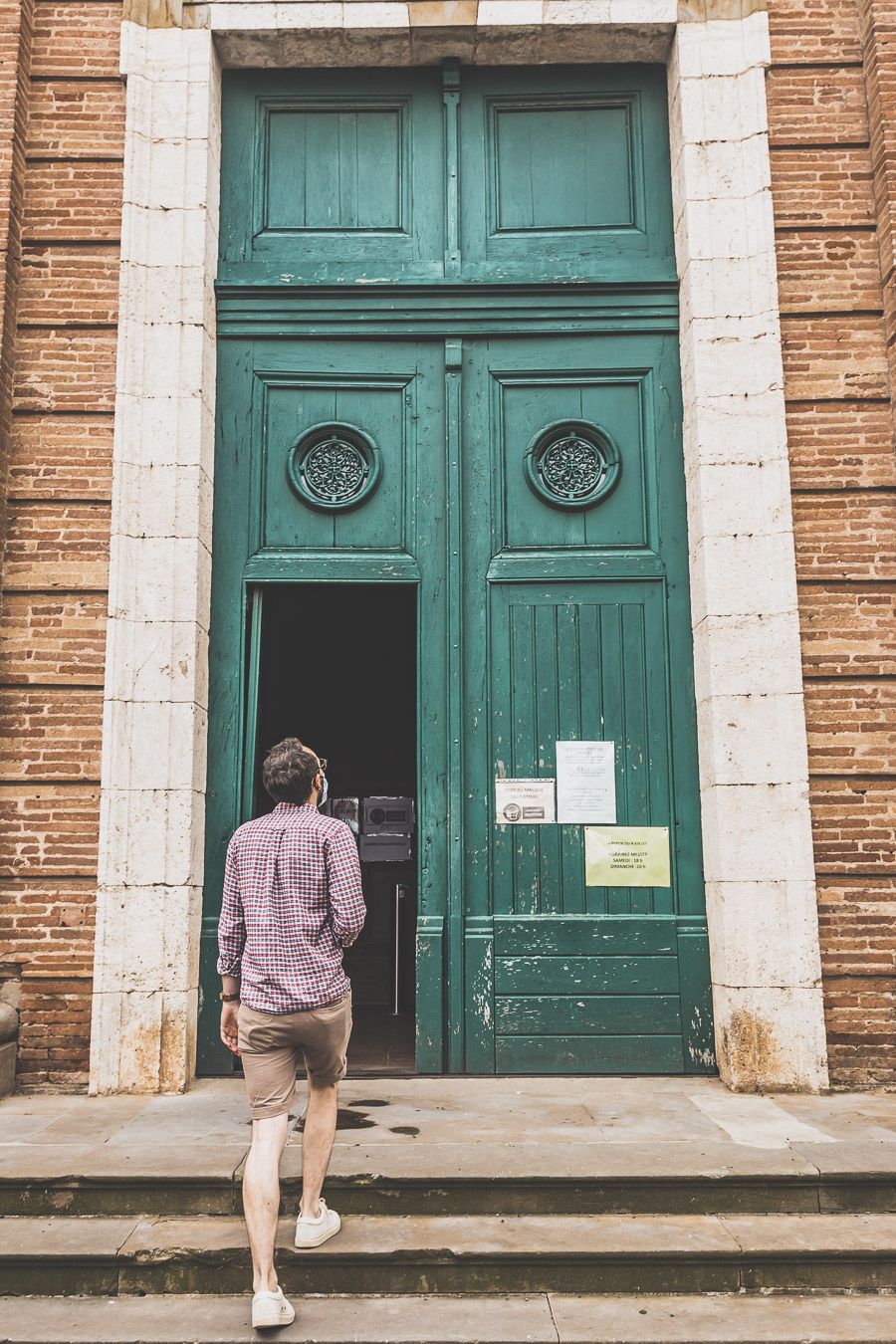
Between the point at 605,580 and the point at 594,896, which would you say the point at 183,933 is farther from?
the point at 605,580

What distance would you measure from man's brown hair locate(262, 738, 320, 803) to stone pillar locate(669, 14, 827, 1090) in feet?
9.63

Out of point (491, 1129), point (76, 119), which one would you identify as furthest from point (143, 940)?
point (76, 119)

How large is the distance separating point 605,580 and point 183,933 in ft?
10.8

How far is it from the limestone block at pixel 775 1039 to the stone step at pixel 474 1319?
1880 millimetres

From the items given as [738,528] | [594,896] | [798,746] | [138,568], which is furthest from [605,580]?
[138,568]

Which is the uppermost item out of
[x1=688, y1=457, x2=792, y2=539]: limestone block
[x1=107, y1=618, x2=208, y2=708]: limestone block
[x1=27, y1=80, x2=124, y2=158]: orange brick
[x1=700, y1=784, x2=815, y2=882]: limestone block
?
[x1=27, y1=80, x2=124, y2=158]: orange brick

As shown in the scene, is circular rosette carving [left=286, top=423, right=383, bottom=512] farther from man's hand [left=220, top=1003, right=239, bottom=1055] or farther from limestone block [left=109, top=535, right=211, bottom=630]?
man's hand [left=220, top=1003, right=239, bottom=1055]

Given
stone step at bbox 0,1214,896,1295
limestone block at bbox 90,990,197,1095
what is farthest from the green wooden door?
stone step at bbox 0,1214,896,1295

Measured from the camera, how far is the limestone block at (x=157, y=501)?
6.39m

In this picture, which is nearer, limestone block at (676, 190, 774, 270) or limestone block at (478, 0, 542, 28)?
limestone block at (676, 190, 774, 270)

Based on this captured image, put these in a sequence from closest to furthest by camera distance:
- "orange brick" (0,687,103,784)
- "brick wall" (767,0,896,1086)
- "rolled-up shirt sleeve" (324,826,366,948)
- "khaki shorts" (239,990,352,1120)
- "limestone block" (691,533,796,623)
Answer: "khaki shorts" (239,990,352,1120), "rolled-up shirt sleeve" (324,826,366,948), "brick wall" (767,0,896,1086), "orange brick" (0,687,103,784), "limestone block" (691,533,796,623)

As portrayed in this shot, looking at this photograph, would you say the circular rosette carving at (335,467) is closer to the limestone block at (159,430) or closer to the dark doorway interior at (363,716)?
the limestone block at (159,430)

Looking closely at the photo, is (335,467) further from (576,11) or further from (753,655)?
(576,11)

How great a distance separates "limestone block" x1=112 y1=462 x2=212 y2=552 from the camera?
21.0 ft
